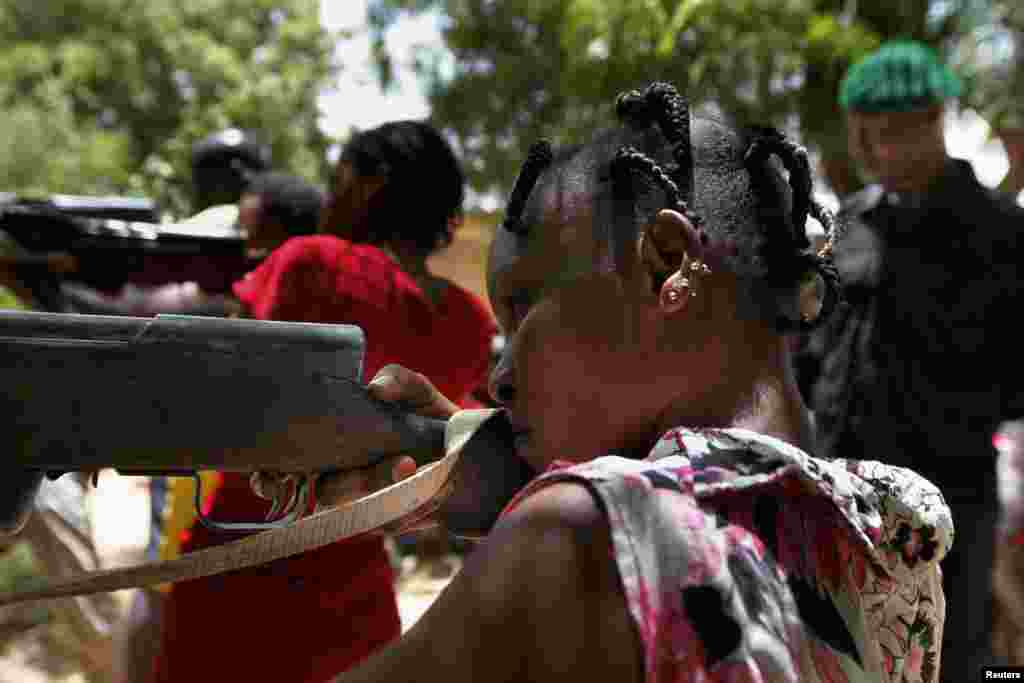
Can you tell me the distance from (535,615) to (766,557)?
0.27 m

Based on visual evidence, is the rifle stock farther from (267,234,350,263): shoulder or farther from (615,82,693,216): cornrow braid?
(267,234,350,263): shoulder

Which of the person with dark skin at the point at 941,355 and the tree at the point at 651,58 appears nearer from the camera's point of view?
the person with dark skin at the point at 941,355

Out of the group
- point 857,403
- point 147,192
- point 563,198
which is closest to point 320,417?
point 563,198

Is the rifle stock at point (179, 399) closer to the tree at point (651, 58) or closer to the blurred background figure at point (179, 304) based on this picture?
the blurred background figure at point (179, 304)

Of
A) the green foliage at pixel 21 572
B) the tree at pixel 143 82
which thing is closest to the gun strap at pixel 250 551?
Result: the green foliage at pixel 21 572

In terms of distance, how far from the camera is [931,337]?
3.77 metres

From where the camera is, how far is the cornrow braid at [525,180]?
1.54 m

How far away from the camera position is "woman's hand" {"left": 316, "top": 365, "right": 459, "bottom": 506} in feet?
6.67

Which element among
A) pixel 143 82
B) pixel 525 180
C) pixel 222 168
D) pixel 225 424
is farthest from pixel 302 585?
pixel 143 82

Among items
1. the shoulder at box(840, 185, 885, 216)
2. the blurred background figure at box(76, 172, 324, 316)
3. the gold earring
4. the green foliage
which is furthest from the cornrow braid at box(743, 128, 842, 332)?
the green foliage

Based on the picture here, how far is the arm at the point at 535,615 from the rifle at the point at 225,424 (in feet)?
1.68

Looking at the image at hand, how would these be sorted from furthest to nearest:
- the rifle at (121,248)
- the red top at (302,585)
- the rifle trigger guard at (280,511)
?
1. the rifle at (121,248)
2. the red top at (302,585)
3. the rifle trigger guard at (280,511)

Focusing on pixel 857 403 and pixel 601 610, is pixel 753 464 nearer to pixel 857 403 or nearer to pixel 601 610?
pixel 601 610

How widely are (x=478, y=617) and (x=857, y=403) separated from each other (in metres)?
2.89
